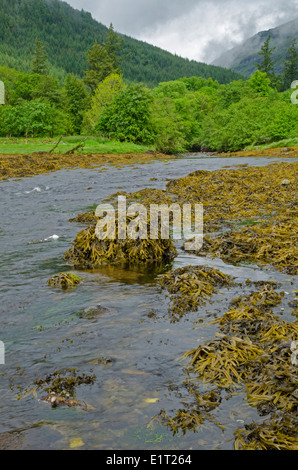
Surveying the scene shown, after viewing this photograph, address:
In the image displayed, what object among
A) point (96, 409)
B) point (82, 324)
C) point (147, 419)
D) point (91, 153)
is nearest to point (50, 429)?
point (96, 409)

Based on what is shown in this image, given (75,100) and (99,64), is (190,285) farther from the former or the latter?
(99,64)

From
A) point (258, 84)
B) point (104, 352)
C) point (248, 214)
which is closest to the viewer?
point (104, 352)

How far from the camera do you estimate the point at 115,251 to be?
26.3 ft

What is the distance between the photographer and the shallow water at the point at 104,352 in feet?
10.4

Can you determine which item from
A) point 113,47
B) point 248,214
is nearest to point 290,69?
point 113,47

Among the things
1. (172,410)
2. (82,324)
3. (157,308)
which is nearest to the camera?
(172,410)

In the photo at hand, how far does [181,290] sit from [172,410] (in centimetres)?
288

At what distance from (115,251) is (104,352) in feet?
12.3

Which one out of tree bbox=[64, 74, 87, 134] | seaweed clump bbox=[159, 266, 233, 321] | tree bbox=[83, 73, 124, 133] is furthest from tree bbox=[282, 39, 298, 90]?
seaweed clump bbox=[159, 266, 233, 321]

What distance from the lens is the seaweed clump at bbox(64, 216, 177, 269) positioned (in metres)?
7.84

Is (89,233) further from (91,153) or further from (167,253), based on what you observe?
(91,153)

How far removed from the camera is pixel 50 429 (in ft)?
10.5

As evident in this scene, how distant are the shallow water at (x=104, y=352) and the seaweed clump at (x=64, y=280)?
6.8 inches

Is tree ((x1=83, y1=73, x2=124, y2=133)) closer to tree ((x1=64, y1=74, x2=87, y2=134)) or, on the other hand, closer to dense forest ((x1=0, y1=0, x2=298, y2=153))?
dense forest ((x1=0, y1=0, x2=298, y2=153))
